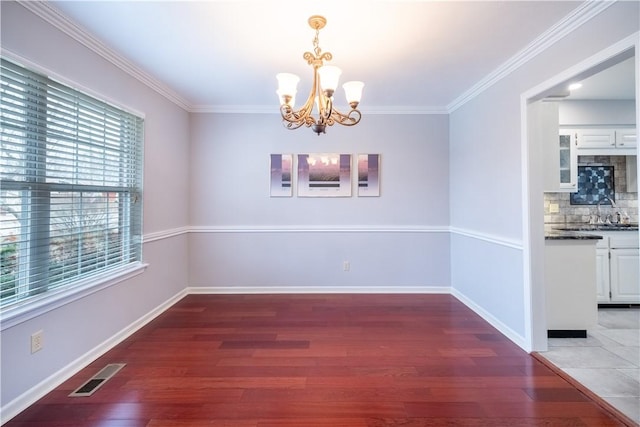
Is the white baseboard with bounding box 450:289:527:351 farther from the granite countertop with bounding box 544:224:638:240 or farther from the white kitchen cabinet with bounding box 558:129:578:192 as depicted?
the white kitchen cabinet with bounding box 558:129:578:192

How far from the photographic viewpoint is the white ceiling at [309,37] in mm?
1872

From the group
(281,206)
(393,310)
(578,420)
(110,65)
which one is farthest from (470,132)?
(110,65)

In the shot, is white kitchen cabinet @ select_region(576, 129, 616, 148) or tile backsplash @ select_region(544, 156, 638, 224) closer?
white kitchen cabinet @ select_region(576, 129, 616, 148)

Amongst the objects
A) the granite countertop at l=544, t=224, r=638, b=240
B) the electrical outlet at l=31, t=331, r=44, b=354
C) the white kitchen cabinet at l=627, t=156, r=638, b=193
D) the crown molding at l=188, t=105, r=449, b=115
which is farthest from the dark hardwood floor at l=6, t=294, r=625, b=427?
the white kitchen cabinet at l=627, t=156, r=638, b=193

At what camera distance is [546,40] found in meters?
2.17

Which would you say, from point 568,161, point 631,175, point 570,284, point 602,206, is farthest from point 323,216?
point 631,175

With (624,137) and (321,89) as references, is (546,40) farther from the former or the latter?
(624,137)

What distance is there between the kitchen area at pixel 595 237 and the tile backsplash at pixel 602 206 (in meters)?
0.01

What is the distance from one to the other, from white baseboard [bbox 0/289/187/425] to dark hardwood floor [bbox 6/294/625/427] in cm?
5

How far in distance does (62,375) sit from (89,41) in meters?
2.41

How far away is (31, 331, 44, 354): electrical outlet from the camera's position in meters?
1.80

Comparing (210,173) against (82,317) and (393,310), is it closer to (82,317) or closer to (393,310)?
(82,317)

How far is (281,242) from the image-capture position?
12.9 feet

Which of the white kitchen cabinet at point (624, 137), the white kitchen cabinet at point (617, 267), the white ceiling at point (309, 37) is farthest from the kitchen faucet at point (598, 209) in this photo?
the white ceiling at point (309, 37)
